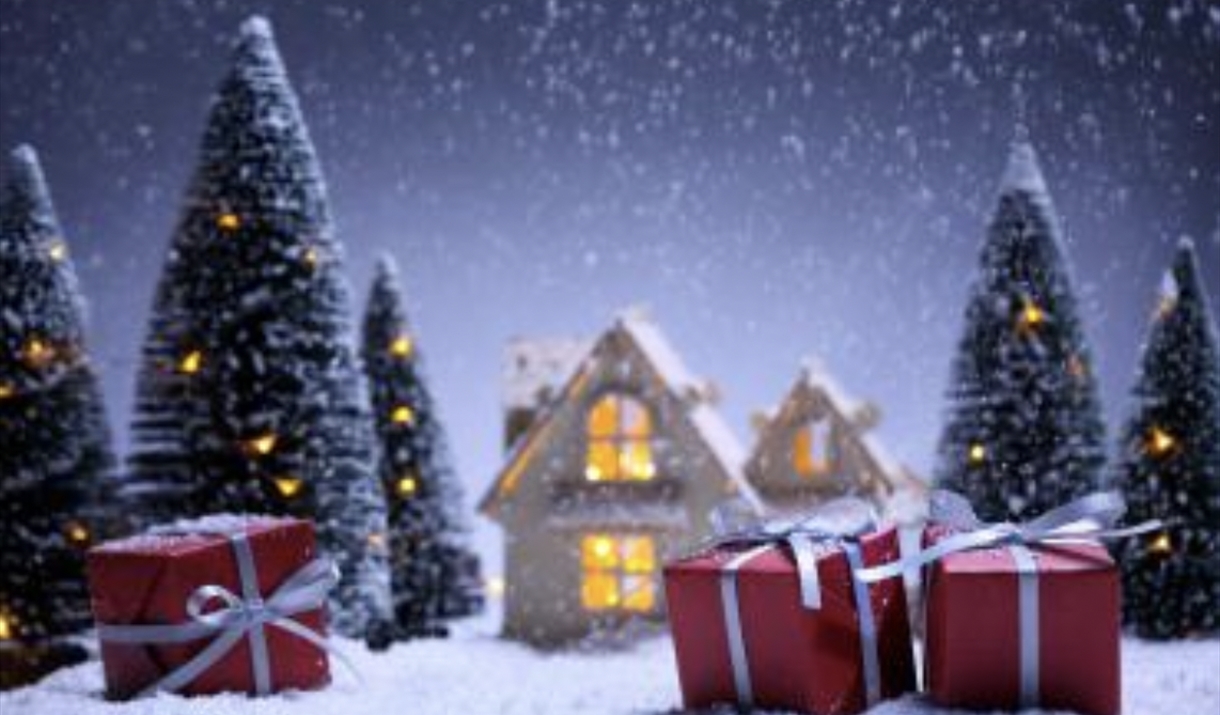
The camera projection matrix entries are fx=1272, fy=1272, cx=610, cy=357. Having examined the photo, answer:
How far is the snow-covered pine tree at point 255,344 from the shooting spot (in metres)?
9.88

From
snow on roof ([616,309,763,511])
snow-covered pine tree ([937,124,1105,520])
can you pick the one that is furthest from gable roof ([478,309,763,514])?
snow-covered pine tree ([937,124,1105,520])

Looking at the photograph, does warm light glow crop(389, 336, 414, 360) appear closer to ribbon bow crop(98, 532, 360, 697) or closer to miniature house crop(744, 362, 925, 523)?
miniature house crop(744, 362, 925, 523)

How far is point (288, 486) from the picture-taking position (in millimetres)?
9805

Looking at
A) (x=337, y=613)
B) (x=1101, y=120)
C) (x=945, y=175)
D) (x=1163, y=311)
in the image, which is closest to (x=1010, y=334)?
(x=1163, y=311)

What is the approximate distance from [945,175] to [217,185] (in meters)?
5.85

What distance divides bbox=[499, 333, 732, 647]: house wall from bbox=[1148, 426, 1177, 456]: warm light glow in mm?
5514

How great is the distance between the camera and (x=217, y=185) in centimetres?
1012

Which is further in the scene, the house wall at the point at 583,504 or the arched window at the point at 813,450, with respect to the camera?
the arched window at the point at 813,450

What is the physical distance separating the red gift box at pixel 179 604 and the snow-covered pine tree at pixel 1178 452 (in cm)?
732

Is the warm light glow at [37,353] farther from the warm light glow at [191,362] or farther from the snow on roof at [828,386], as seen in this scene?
the snow on roof at [828,386]

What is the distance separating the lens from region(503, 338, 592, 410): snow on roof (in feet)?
53.5

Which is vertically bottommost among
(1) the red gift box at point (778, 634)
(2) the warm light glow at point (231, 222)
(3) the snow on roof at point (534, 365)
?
(1) the red gift box at point (778, 634)

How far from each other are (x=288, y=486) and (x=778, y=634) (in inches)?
281

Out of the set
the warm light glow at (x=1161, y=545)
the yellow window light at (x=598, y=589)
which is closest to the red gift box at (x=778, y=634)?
the warm light glow at (x=1161, y=545)
